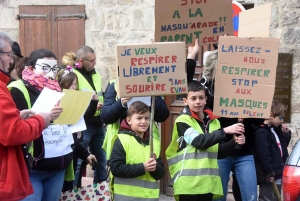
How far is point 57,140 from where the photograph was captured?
464 centimetres

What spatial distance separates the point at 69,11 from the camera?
8281mm

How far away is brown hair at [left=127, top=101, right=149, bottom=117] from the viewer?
5.00m

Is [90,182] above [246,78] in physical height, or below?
below

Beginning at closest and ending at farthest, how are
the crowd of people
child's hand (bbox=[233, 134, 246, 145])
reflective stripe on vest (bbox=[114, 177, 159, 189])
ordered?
the crowd of people < reflective stripe on vest (bbox=[114, 177, 159, 189]) < child's hand (bbox=[233, 134, 246, 145])

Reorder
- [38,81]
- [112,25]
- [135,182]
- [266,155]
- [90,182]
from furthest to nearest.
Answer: [112,25] < [90,182] < [266,155] < [135,182] < [38,81]

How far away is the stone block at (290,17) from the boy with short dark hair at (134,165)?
3.30 metres

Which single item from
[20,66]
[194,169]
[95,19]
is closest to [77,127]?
[20,66]

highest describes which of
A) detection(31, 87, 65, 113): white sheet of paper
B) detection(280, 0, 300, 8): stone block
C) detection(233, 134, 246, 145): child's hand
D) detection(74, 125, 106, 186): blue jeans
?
detection(280, 0, 300, 8): stone block

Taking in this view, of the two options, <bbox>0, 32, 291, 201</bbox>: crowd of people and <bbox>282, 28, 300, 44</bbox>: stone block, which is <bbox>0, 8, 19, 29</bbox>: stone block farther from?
<bbox>282, 28, 300, 44</bbox>: stone block

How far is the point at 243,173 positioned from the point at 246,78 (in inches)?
40.1

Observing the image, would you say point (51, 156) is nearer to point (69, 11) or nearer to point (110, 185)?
point (110, 185)

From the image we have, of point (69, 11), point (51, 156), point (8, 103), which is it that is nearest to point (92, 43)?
point (69, 11)

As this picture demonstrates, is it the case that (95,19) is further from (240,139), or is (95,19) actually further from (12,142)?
(12,142)

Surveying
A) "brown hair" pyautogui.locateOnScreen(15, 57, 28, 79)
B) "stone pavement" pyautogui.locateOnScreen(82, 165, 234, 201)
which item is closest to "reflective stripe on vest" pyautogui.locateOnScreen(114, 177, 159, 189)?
"brown hair" pyautogui.locateOnScreen(15, 57, 28, 79)
